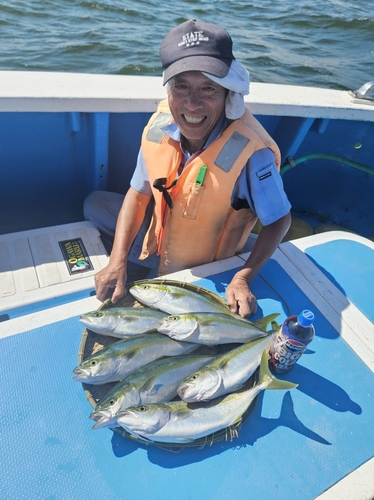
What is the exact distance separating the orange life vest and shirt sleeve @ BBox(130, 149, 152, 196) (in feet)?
0.23

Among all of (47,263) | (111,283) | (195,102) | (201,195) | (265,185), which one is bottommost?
(47,263)

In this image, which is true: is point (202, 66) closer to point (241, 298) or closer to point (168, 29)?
point (241, 298)

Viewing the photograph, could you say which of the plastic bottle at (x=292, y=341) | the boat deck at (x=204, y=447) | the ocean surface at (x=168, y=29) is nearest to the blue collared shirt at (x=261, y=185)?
the boat deck at (x=204, y=447)

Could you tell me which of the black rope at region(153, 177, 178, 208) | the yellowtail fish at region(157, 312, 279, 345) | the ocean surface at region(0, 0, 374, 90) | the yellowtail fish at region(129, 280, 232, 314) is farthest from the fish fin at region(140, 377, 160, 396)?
the ocean surface at region(0, 0, 374, 90)

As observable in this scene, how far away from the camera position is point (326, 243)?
226cm

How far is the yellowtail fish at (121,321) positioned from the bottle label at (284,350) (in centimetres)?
54

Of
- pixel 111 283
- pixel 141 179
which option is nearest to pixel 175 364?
pixel 111 283

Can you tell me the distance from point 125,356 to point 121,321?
19 centimetres

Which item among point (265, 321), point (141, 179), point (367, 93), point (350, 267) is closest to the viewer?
point (265, 321)

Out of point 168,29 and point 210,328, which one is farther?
point 168,29

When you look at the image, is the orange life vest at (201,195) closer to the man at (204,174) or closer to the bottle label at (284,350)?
the man at (204,174)

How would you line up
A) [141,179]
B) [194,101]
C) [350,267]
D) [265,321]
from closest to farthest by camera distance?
[265,321]
[194,101]
[350,267]
[141,179]

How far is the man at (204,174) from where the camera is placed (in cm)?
178

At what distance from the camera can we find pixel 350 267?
6.95 feet
